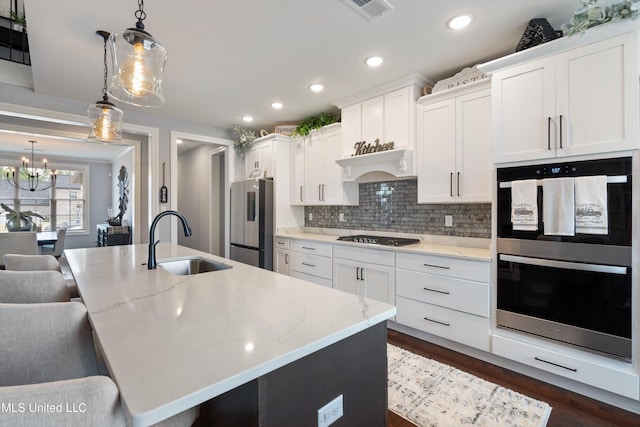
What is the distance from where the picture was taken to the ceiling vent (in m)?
1.85

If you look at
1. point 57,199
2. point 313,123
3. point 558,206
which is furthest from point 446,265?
point 57,199

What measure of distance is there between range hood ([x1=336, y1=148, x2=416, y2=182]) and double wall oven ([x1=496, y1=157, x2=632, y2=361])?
926 mm

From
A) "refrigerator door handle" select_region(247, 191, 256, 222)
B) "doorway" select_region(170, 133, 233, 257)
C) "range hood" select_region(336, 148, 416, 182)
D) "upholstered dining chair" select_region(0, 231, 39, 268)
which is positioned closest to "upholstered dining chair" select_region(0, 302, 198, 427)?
"range hood" select_region(336, 148, 416, 182)

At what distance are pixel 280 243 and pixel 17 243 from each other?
3456 mm

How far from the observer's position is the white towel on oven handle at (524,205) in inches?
80.4

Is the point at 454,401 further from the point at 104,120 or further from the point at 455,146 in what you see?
the point at 104,120

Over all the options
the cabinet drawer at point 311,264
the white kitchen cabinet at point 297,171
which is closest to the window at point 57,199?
the white kitchen cabinet at point 297,171

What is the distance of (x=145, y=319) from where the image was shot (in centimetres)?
98

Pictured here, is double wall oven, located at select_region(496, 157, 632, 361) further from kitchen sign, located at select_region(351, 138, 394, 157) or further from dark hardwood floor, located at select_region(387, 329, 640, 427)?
kitchen sign, located at select_region(351, 138, 394, 157)

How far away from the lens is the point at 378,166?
10.8 ft

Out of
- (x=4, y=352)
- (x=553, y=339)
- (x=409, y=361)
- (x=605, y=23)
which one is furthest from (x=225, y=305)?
(x=605, y=23)

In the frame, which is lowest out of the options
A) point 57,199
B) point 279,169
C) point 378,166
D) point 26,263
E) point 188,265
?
point 188,265

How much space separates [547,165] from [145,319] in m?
2.45

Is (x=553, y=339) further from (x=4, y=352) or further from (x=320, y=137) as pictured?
(x=320, y=137)
